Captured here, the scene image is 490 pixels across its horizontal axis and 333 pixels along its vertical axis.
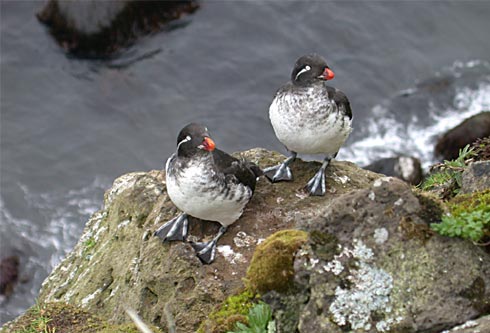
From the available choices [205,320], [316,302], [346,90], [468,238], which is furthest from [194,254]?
[346,90]

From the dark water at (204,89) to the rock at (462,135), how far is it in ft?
2.02

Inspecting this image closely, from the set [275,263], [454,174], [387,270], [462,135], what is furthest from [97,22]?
[387,270]

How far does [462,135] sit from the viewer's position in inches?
683

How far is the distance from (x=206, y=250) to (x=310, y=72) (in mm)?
2424

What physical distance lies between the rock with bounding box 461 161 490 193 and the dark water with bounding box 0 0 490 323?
11.2 meters

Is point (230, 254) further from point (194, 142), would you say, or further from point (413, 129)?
point (413, 129)

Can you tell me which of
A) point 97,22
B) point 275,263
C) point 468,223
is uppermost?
point 468,223

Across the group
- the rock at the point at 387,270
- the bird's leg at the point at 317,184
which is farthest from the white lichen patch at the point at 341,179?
the rock at the point at 387,270

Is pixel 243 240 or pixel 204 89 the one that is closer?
pixel 243 240

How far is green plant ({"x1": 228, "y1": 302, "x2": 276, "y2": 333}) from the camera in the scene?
543cm

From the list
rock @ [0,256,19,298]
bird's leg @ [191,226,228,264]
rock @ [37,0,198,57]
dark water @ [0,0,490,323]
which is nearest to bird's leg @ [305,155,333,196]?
bird's leg @ [191,226,228,264]

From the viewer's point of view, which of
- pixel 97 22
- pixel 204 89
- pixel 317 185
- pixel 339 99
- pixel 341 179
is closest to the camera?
pixel 317 185

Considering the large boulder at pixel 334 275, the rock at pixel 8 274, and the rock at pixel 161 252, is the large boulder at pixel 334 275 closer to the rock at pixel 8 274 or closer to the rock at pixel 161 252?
the rock at pixel 161 252

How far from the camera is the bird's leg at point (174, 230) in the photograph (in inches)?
289
